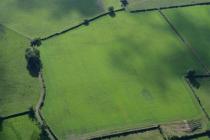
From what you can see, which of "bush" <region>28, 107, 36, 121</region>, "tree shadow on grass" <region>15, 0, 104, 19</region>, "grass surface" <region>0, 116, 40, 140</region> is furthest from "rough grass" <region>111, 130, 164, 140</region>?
"tree shadow on grass" <region>15, 0, 104, 19</region>

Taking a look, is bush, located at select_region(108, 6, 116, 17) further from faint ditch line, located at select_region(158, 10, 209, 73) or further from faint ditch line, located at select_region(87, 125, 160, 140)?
faint ditch line, located at select_region(87, 125, 160, 140)

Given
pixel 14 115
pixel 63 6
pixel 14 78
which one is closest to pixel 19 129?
pixel 14 115

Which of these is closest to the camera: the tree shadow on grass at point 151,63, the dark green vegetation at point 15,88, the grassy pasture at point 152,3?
the dark green vegetation at point 15,88

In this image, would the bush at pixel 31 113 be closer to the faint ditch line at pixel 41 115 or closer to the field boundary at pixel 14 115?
the field boundary at pixel 14 115

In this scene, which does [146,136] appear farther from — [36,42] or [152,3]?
[152,3]

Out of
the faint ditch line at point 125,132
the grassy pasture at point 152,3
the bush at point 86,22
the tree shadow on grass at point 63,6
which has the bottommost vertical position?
the faint ditch line at point 125,132

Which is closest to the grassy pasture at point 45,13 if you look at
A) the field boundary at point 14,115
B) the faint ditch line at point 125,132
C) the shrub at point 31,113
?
the shrub at point 31,113

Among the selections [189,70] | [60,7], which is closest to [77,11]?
[60,7]
